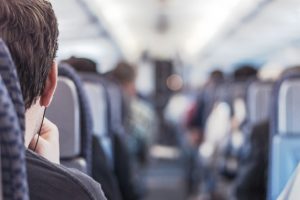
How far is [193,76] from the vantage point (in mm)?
22703

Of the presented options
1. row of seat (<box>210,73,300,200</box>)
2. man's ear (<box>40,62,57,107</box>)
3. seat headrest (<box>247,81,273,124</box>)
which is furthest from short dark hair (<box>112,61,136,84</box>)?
man's ear (<box>40,62,57,107</box>)

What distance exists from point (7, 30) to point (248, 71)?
533 cm

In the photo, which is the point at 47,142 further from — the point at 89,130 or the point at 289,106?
the point at 289,106

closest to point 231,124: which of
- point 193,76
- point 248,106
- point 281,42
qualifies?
point 248,106

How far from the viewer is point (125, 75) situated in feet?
18.3

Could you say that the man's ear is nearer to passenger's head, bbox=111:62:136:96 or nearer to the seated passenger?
the seated passenger

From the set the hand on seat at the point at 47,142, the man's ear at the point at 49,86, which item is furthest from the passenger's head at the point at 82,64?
the man's ear at the point at 49,86

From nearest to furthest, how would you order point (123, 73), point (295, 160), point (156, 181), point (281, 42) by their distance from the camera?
point (295, 160)
point (123, 73)
point (156, 181)
point (281, 42)

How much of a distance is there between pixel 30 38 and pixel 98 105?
1968mm

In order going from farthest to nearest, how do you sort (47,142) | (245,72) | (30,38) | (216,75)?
(216,75), (245,72), (47,142), (30,38)

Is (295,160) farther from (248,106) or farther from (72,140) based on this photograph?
(248,106)

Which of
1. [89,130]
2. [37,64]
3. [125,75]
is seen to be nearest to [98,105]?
[89,130]

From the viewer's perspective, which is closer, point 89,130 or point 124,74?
point 89,130

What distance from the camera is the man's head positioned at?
95cm
